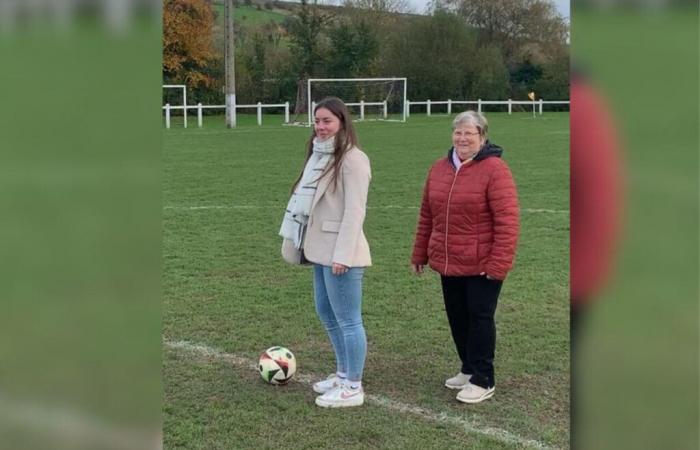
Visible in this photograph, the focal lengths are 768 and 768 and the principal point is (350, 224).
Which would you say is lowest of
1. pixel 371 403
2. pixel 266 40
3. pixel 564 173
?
pixel 371 403

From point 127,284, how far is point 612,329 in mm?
515

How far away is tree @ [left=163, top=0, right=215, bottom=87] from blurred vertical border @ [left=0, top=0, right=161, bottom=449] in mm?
31064

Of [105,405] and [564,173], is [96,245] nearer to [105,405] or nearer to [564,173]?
[105,405]

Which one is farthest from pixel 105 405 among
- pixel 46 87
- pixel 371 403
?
pixel 371 403

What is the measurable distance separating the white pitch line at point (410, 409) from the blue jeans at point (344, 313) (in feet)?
0.80

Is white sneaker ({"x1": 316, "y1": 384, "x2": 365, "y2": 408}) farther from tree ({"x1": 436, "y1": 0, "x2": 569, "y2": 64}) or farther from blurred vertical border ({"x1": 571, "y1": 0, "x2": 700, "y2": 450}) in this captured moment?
tree ({"x1": 436, "y1": 0, "x2": 569, "y2": 64})

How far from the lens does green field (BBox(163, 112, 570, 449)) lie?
375 cm

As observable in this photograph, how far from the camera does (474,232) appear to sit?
156 inches

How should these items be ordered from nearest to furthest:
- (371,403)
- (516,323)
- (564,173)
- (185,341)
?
(371,403) → (185,341) → (516,323) → (564,173)

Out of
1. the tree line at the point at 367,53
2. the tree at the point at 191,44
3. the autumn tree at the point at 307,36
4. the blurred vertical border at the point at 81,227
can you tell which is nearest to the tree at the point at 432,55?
the tree line at the point at 367,53

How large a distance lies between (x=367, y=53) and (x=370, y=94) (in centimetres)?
585

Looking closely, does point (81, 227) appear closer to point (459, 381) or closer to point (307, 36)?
point (459, 381)

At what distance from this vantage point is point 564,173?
1435 centimetres

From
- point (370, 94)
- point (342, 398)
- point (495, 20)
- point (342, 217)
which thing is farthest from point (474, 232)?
point (370, 94)
